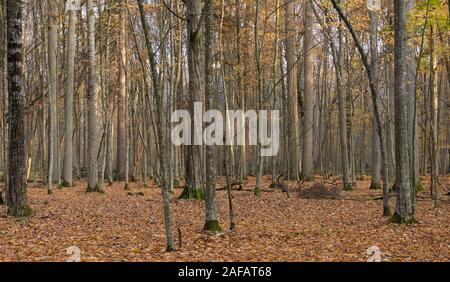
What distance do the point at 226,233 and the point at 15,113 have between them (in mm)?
5171

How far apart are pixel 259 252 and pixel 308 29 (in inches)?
626

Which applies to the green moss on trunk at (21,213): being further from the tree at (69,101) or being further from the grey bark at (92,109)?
the tree at (69,101)

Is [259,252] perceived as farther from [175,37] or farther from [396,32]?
[175,37]

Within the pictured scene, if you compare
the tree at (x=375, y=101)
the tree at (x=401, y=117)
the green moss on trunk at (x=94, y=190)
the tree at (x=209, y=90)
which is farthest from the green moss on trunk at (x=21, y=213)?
the tree at (x=401, y=117)

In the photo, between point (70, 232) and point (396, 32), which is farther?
point (396, 32)

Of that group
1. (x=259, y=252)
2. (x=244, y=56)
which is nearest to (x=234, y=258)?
(x=259, y=252)

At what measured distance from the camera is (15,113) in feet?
32.2

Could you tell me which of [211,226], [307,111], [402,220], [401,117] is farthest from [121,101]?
[402,220]

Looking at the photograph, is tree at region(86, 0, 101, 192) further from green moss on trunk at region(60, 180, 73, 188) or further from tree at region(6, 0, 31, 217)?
tree at region(6, 0, 31, 217)

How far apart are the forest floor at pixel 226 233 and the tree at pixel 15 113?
1.62 feet

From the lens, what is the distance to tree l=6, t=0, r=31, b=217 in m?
9.72

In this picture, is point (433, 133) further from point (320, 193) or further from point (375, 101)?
point (320, 193)

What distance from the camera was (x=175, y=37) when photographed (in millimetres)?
19219

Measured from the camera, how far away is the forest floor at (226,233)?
6.80m
